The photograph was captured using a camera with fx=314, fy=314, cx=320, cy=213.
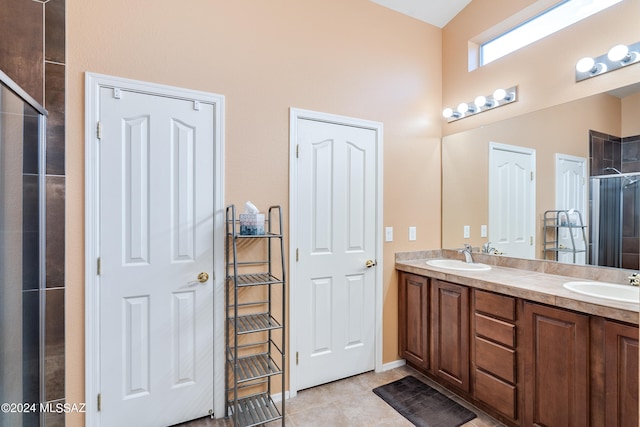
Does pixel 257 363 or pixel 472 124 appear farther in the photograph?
pixel 472 124

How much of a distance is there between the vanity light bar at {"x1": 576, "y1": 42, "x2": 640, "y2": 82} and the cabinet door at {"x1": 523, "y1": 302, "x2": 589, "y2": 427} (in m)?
1.49

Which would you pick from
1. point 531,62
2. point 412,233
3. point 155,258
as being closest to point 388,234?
point 412,233

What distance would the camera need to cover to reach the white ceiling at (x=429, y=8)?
2627 millimetres

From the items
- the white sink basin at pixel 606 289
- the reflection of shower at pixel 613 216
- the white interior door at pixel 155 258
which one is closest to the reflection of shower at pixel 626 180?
the reflection of shower at pixel 613 216

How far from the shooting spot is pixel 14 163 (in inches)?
58.7

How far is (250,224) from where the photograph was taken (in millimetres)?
1904

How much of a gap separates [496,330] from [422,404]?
75 cm

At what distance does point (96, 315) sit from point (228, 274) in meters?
0.73

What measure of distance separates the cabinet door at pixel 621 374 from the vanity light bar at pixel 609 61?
4.94 feet

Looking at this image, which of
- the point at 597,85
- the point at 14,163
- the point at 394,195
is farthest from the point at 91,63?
the point at 597,85

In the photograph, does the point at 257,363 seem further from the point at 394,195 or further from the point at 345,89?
the point at 345,89

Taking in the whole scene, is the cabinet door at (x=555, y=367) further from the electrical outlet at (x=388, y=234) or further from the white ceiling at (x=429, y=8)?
the white ceiling at (x=429, y=8)

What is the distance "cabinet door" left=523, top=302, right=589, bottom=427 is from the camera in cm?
154

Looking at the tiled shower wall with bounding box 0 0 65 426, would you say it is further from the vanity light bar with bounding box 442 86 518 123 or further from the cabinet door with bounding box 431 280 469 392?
the vanity light bar with bounding box 442 86 518 123
